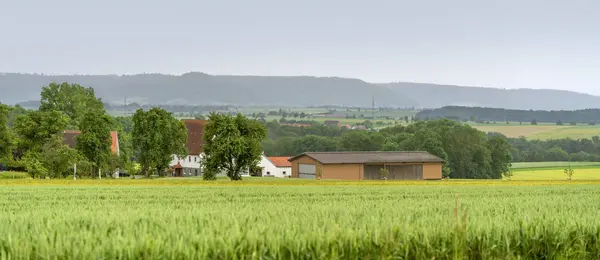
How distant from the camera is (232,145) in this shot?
7888cm

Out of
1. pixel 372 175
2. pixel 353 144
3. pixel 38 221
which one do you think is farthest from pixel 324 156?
pixel 38 221

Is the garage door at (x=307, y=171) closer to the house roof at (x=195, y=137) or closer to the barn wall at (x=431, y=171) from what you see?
the barn wall at (x=431, y=171)

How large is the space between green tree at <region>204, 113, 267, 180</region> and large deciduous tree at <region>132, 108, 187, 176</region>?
1574 centimetres

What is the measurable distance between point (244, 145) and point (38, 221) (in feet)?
206

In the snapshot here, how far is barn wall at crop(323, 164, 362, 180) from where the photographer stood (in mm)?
105438

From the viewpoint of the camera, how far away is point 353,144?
15838 centimetres

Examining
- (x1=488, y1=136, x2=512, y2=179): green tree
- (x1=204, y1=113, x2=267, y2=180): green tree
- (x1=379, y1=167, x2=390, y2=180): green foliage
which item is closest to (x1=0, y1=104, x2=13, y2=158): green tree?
(x1=204, y1=113, x2=267, y2=180): green tree

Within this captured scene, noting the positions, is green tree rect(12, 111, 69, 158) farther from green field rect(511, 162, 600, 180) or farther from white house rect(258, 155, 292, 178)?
green field rect(511, 162, 600, 180)

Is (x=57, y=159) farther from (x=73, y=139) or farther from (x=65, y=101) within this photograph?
(x=65, y=101)

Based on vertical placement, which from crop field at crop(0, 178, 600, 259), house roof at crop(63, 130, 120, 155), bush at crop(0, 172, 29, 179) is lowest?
bush at crop(0, 172, 29, 179)

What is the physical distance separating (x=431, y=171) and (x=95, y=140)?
48918 millimetres

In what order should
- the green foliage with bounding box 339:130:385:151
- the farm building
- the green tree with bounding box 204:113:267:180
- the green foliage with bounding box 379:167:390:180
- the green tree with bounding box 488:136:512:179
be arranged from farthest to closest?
the green foliage with bounding box 339:130:385:151 → the green tree with bounding box 488:136:512:179 → the farm building → the green foliage with bounding box 379:167:390:180 → the green tree with bounding box 204:113:267:180

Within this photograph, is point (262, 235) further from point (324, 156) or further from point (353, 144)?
point (353, 144)

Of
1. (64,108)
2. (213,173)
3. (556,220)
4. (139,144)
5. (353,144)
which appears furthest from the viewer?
(353,144)
